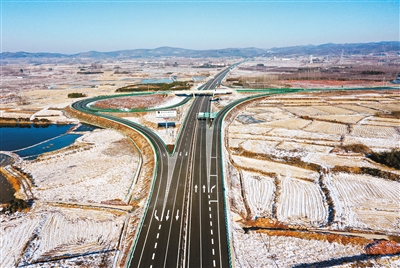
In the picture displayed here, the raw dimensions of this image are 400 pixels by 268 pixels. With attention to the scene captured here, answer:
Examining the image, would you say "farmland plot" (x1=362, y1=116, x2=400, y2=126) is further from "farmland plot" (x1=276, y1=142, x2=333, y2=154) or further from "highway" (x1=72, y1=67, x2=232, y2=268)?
"highway" (x1=72, y1=67, x2=232, y2=268)

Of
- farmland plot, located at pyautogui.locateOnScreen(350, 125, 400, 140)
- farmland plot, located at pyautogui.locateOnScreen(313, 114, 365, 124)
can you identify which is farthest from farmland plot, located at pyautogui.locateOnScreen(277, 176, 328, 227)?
farmland plot, located at pyautogui.locateOnScreen(313, 114, 365, 124)

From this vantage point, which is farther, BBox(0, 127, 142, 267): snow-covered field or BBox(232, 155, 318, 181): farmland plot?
BBox(232, 155, 318, 181): farmland plot

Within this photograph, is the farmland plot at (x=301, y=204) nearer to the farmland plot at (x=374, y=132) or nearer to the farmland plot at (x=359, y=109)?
the farmland plot at (x=374, y=132)

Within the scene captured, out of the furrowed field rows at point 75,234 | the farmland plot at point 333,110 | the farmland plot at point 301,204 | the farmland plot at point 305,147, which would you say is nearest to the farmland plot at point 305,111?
the farmland plot at point 333,110

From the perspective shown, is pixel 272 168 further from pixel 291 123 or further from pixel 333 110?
pixel 333 110

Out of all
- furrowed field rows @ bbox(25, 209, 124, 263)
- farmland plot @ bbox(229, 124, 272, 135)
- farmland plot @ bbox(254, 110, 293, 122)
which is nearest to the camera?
furrowed field rows @ bbox(25, 209, 124, 263)

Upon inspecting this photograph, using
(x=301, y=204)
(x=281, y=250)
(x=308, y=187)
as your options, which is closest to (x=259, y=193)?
(x=301, y=204)
